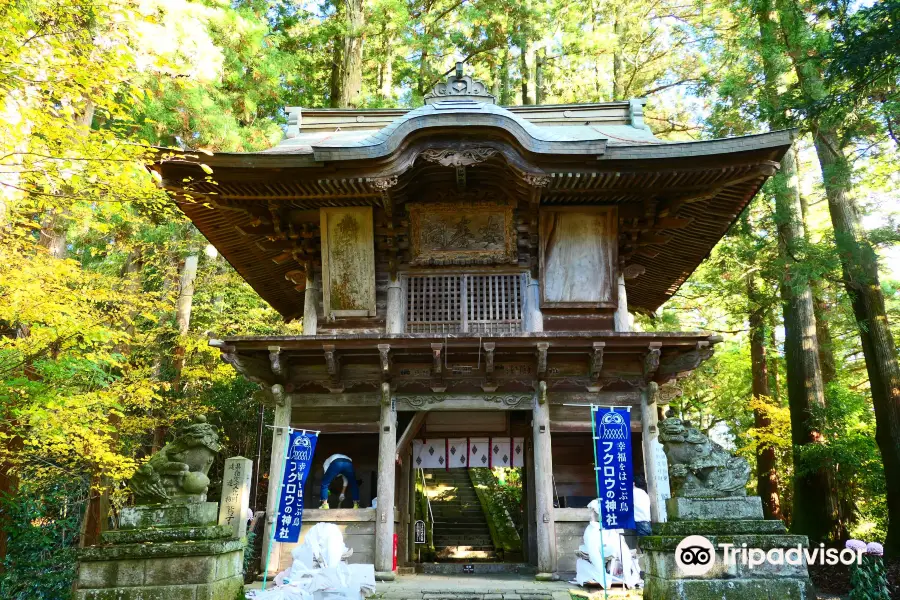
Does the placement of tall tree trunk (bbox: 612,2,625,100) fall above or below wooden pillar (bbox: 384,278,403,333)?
above

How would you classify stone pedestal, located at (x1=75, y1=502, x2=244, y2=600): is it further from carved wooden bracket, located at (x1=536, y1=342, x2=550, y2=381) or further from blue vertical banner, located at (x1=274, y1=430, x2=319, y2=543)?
carved wooden bracket, located at (x1=536, y1=342, x2=550, y2=381)

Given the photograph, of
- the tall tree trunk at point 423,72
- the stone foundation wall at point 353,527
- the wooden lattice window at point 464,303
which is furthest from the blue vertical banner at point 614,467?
the tall tree trunk at point 423,72

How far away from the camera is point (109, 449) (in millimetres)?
12305

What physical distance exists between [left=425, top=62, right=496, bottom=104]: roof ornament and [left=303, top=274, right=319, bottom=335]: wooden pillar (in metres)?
3.93

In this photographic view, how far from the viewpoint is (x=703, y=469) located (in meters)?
7.23

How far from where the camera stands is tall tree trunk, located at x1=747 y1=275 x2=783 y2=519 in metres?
17.1

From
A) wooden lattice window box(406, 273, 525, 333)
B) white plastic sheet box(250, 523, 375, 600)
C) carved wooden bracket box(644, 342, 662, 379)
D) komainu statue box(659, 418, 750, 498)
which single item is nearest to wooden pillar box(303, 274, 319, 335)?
wooden lattice window box(406, 273, 525, 333)

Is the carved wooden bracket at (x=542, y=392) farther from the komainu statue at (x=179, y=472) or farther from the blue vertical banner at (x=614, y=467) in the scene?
the komainu statue at (x=179, y=472)

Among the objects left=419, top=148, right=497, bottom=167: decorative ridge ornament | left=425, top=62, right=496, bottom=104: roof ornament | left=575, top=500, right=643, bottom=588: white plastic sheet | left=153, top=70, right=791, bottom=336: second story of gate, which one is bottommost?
left=575, top=500, right=643, bottom=588: white plastic sheet

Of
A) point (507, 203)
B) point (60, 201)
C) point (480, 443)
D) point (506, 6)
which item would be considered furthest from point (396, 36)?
point (60, 201)

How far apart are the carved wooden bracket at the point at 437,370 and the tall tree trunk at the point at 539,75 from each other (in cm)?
1553

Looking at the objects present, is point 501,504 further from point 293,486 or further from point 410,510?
point 293,486

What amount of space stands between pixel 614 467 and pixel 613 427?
22.5 inches

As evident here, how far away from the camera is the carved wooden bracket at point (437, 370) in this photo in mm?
9547
